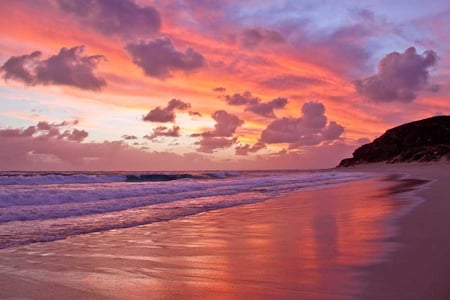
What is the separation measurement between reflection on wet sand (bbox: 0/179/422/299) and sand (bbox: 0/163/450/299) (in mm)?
15

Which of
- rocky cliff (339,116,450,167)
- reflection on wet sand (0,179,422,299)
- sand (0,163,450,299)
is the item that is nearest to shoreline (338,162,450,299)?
sand (0,163,450,299)

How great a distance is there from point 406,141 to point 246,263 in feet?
438

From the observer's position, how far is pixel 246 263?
248 inches

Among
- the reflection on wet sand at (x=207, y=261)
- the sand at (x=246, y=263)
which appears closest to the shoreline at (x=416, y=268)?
the sand at (x=246, y=263)

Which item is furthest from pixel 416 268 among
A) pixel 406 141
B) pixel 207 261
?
pixel 406 141

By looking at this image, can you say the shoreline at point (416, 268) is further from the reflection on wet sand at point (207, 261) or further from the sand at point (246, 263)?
the reflection on wet sand at point (207, 261)

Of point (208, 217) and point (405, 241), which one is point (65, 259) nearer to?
point (405, 241)

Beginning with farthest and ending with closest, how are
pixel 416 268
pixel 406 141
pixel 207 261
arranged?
pixel 406 141
pixel 207 261
pixel 416 268

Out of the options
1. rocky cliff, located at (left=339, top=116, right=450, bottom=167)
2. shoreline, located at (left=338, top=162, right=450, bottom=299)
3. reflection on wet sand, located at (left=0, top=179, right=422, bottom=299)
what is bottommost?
reflection on wet sand, located at (left=0, top=179, right=422, bottom=299)

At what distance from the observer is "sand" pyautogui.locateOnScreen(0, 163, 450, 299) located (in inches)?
190

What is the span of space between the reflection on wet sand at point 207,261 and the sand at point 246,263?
0.01 m

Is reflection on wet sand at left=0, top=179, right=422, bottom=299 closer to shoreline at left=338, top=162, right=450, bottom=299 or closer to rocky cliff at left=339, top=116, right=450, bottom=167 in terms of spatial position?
shoreline at left=338, top=162, right=450, bottom=299

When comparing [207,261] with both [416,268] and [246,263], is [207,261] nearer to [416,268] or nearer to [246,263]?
[246,263]

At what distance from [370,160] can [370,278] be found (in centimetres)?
13446
